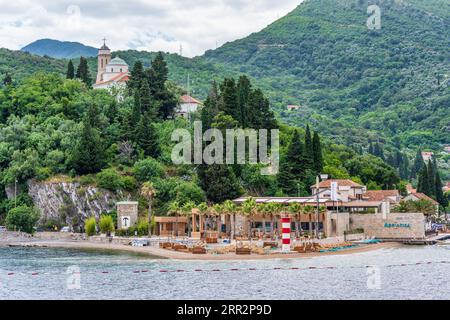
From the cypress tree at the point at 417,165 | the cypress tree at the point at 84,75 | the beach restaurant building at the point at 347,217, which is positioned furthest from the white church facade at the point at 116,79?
the cypress tree at the point at 417,165

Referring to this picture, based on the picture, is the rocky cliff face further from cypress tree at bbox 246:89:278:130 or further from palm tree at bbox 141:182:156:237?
cypress tree at bbox 246:89:278:130

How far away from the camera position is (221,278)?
54844 millimetres

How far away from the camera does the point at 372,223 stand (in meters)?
87.9

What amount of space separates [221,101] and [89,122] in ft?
49.6

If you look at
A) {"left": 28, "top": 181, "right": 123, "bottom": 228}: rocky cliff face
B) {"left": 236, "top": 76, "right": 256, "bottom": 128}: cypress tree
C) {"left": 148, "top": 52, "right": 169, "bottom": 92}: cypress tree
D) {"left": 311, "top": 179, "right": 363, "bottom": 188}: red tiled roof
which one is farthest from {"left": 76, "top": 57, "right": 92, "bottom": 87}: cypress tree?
{"left": 311, "top": 179, "right": 363, "bottom": 188}: red tiled roof

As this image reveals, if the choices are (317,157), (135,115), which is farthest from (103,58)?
(317,157)

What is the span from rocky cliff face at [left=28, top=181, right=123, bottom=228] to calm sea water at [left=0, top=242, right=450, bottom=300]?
57.0 ft

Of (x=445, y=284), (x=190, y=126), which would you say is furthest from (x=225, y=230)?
(x=445, y=284)

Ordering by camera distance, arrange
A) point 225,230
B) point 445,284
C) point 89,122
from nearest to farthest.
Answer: point 445,284 → point 225,230 → point 89,122

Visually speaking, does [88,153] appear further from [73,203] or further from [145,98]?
[145,98]

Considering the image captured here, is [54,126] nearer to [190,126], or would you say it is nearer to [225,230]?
[190,126]

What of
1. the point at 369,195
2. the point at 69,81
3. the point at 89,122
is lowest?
the point at 369,195

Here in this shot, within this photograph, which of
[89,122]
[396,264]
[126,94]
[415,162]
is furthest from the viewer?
[415,162]

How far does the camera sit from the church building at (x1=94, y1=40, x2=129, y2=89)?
11462cm
